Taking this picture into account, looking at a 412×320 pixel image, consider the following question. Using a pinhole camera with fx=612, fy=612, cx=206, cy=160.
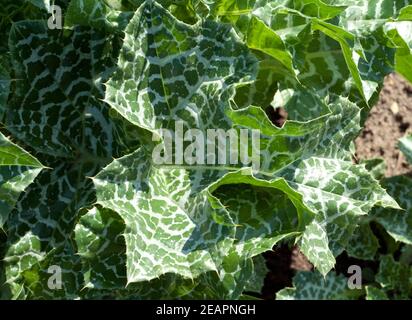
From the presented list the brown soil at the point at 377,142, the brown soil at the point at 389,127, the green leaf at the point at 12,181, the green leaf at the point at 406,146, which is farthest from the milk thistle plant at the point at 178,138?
the brown soil at the point at 389,127

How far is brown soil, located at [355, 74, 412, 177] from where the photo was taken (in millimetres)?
3352

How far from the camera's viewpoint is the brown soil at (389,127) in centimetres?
335

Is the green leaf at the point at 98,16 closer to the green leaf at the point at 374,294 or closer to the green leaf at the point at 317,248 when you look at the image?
the green leaf at the point at 317,248

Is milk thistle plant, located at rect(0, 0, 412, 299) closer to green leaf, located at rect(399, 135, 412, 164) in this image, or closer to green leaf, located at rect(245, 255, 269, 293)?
green leaf, located at rect(245, 255, 269, 293)

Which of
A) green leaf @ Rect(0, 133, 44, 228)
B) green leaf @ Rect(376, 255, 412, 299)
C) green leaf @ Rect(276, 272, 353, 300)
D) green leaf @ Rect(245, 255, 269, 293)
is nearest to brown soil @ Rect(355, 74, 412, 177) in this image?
green leaf @ Rect(376, 255, 412, 299)

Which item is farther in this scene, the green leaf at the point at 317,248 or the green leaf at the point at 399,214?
the green leaf at the point at 399,214

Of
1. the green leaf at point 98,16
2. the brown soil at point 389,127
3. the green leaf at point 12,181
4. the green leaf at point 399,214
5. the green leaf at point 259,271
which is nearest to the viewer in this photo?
the green leaf at point 12,181

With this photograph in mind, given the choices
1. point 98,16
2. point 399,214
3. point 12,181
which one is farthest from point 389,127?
point 12,181

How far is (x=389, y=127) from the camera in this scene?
3.41 metres

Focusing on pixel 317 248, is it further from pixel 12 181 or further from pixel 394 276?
pixel 12 181

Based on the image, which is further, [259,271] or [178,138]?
[259,271]

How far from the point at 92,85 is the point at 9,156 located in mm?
483

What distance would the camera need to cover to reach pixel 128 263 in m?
1.93
